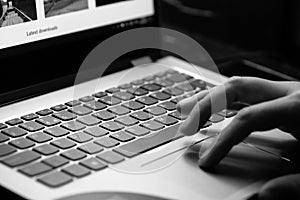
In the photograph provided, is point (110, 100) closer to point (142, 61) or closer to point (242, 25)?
point (142, 61)

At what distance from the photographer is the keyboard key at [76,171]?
1.86 feet

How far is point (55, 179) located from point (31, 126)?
115 millimetres

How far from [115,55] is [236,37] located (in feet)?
1.19

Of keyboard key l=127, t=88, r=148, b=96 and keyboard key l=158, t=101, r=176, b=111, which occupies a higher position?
keyboard key l=127, t=88, r=148, b=96

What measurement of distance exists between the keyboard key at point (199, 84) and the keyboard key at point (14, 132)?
0.86 feet

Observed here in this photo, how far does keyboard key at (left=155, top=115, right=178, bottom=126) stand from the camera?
0.69 m

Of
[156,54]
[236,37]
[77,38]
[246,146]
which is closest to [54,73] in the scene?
[77,38]

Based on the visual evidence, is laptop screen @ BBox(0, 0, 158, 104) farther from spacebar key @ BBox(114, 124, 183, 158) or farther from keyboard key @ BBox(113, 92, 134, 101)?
spacebar key @ BBox(114, 124, 183, 158)

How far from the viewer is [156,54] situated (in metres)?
0.86

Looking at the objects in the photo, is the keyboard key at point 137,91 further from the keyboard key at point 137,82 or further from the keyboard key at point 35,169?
the keyboard key at point 35,169

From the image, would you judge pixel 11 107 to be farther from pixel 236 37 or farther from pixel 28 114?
pixel 236 37

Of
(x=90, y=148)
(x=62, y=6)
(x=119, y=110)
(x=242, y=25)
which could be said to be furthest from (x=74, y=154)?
(x=242, y=25)

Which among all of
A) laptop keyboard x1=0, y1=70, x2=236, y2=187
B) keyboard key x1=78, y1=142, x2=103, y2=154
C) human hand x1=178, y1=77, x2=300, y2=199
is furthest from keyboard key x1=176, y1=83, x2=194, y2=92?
keyboard key x1=78, y1=142, x2=103, y2=154

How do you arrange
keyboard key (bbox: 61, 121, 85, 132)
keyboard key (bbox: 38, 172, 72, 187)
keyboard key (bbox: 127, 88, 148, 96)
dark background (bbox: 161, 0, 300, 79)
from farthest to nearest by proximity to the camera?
dark background (bbox: 161, 0, 300, 79)
keyboard key (bbox: 127, 88, 148, 96)
keyboard key (bbox: 61, 121, 85, 132)
keyboard key (bbox: 38, 172, 72, 187)
